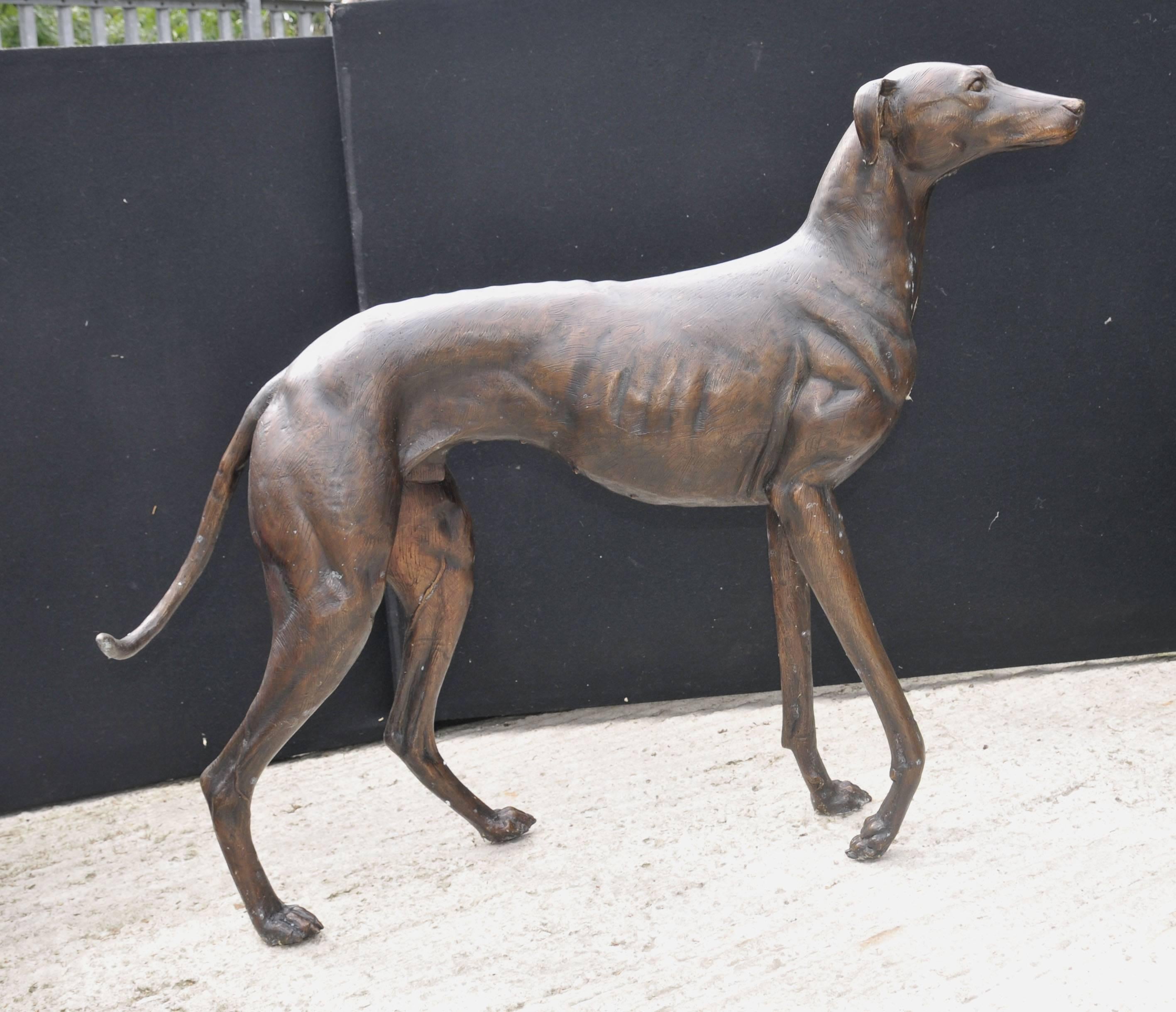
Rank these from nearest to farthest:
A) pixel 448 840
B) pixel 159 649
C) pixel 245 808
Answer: pixel 245 808
pixel 448 840
pixel 159 649

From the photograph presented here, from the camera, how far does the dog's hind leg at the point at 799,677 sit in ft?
9.01

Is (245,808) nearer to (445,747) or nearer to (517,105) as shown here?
(445,747)

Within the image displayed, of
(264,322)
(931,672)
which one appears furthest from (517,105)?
(931,672)

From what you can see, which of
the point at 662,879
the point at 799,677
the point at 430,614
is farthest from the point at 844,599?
the point at 430,614

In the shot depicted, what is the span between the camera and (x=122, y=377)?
329 centimetres

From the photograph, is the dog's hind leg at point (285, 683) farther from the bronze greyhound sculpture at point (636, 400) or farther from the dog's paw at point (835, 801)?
the dog's paw at point (835, 801)

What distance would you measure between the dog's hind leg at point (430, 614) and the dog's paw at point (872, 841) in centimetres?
81

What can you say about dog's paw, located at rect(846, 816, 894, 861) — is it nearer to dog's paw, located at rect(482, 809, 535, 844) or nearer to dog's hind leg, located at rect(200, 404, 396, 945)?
dog's paw, located at rect(482, 809, 535, 844)

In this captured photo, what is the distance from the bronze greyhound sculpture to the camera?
2.34 metres

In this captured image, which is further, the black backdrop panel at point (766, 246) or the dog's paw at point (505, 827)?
the black backdrop panel at point (766, 246)

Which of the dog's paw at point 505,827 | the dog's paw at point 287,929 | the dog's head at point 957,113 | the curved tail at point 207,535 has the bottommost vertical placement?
the dog's paw at point 505,827

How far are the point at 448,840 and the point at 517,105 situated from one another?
6.45 feet

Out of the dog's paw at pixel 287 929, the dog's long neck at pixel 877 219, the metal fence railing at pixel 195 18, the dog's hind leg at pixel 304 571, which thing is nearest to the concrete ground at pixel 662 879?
the dog's paw at pixel 287 929

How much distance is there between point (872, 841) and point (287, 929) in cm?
126
